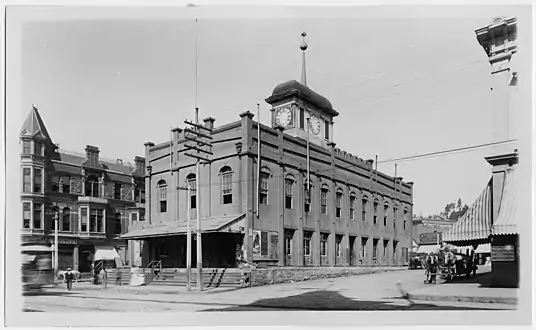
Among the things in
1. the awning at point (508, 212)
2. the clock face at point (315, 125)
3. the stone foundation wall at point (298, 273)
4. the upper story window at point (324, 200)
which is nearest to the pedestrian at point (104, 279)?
the stone foundation wall at point (298, 273)

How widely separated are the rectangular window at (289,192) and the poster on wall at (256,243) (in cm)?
233

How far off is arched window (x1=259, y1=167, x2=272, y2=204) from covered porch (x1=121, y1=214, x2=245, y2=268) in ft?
4.93

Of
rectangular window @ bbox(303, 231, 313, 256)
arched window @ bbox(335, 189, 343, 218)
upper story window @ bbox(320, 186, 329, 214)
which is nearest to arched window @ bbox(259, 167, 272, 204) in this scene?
rectangular window @ bbox(303, 231, 313, 256)

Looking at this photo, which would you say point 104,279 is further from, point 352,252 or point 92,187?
point 352,252

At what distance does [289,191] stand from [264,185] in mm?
1626

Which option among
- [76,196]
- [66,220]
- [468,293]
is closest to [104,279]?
[66,220]

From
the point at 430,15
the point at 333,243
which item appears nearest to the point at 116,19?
the point at 430,15

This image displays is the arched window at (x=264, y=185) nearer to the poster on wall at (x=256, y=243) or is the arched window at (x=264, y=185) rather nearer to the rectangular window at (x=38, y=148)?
the poster on wall at (x=256, y=243)

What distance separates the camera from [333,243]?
27203mm

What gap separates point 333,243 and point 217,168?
7.22 m

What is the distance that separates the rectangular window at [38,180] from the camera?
1865 cm

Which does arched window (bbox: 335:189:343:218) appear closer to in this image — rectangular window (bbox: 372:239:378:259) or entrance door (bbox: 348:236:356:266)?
entrance door (bbox: 348:236:356:266)

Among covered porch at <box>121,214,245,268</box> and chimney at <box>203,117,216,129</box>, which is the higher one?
chimney at <box>203,117,216,129</box>

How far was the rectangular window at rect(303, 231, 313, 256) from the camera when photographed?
25.8m
